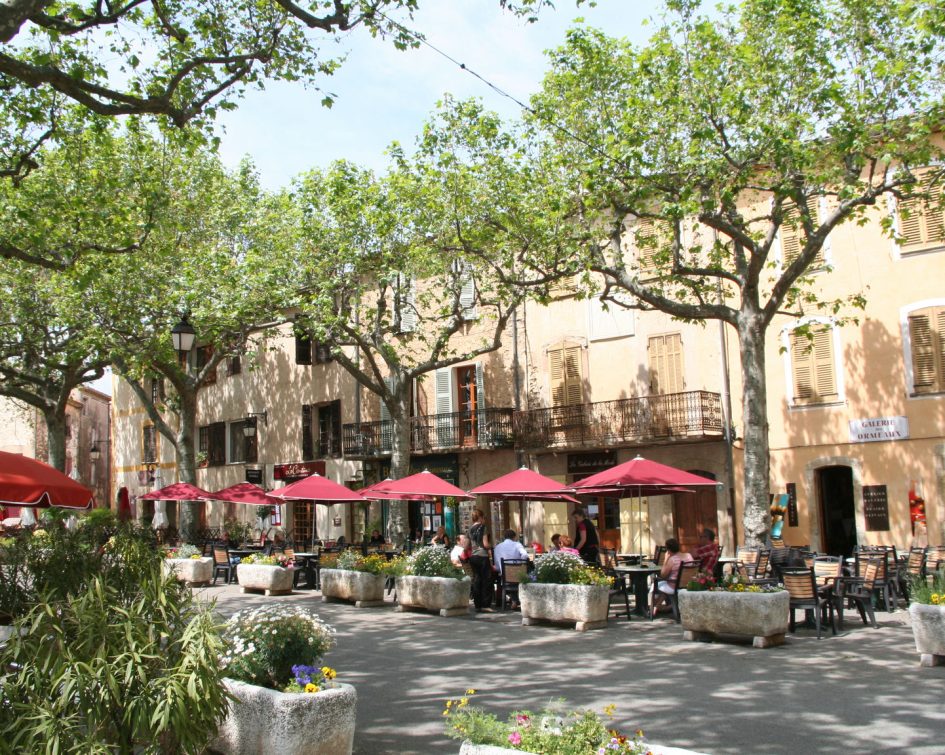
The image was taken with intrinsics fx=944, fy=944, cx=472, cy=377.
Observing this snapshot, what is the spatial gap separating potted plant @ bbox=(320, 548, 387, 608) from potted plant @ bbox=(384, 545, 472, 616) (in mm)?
732

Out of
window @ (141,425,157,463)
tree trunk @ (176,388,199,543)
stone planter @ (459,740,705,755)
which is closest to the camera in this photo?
stone planter @ (459,740,705,755)

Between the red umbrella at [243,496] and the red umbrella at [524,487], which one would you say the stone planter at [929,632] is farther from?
the red umbrella at [243,496]

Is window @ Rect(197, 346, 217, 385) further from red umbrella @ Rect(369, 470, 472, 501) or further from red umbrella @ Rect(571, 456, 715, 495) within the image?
red umbrella @ Rect(571, 456, 715, 495)

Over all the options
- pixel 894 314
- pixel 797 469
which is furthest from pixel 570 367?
pixel 894 314

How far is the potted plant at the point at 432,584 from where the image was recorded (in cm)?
1480

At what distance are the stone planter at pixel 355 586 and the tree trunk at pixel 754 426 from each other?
21.1 feet

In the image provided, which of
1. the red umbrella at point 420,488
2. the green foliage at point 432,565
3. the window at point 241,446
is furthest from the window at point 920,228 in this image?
the window at point 241,446

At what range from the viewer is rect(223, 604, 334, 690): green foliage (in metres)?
6.46

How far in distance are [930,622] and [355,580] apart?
9896 mm

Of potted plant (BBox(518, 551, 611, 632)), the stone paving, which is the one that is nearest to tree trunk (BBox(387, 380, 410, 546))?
the stone paving

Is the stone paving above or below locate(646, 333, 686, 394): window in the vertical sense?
below

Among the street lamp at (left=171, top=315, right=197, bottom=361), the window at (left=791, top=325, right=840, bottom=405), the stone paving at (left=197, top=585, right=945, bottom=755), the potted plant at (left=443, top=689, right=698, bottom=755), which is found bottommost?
the stone paving at (left=197, top=585, right=945, bottom=755)

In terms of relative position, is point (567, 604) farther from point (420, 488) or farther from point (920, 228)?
point (920, 228)

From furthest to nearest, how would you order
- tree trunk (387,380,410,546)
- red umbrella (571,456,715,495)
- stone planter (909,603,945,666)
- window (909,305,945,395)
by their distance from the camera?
tree trunk (387,380,410,546)
window (909,305,945,395)
red umbrella (571,456,715,495)
stone planter (909,603,945,666)
